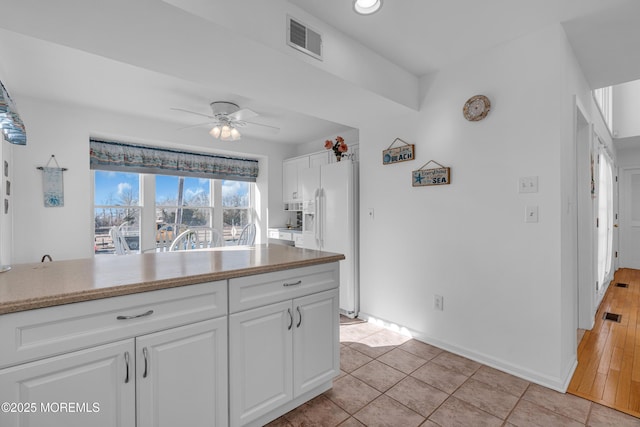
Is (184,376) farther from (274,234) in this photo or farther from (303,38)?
(274,234)

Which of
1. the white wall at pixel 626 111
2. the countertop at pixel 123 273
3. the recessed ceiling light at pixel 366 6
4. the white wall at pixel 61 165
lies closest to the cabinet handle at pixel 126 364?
the countertop at pixel 123 273

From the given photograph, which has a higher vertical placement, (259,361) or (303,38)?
(303,38)

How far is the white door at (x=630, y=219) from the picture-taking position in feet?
19.3

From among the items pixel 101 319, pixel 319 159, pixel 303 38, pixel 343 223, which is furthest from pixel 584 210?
pixel 101 319

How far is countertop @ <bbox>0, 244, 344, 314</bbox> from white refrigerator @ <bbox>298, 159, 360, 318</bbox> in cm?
150

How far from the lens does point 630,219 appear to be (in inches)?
234

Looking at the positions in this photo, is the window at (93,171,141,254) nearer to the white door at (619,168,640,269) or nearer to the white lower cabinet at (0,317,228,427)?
the white lower cabinet at (0,317,228,427)

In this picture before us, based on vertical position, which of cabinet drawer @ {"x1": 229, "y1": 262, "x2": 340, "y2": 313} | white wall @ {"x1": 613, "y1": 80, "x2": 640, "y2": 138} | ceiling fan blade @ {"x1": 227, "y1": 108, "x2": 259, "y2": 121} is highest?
white wall @ {"x1": 613, "y1": 80, "x2": 640, "y2": 138}

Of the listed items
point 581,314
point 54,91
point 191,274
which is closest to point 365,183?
point 191,274

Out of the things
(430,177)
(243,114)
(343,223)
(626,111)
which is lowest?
(343,223)

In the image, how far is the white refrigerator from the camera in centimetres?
349

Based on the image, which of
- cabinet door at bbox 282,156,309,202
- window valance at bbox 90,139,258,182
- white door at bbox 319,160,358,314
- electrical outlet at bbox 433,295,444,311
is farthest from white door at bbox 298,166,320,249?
electrical outlet at bbox 433,295,444,311

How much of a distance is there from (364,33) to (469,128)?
3.69 feet

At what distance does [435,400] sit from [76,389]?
6.28 feet
